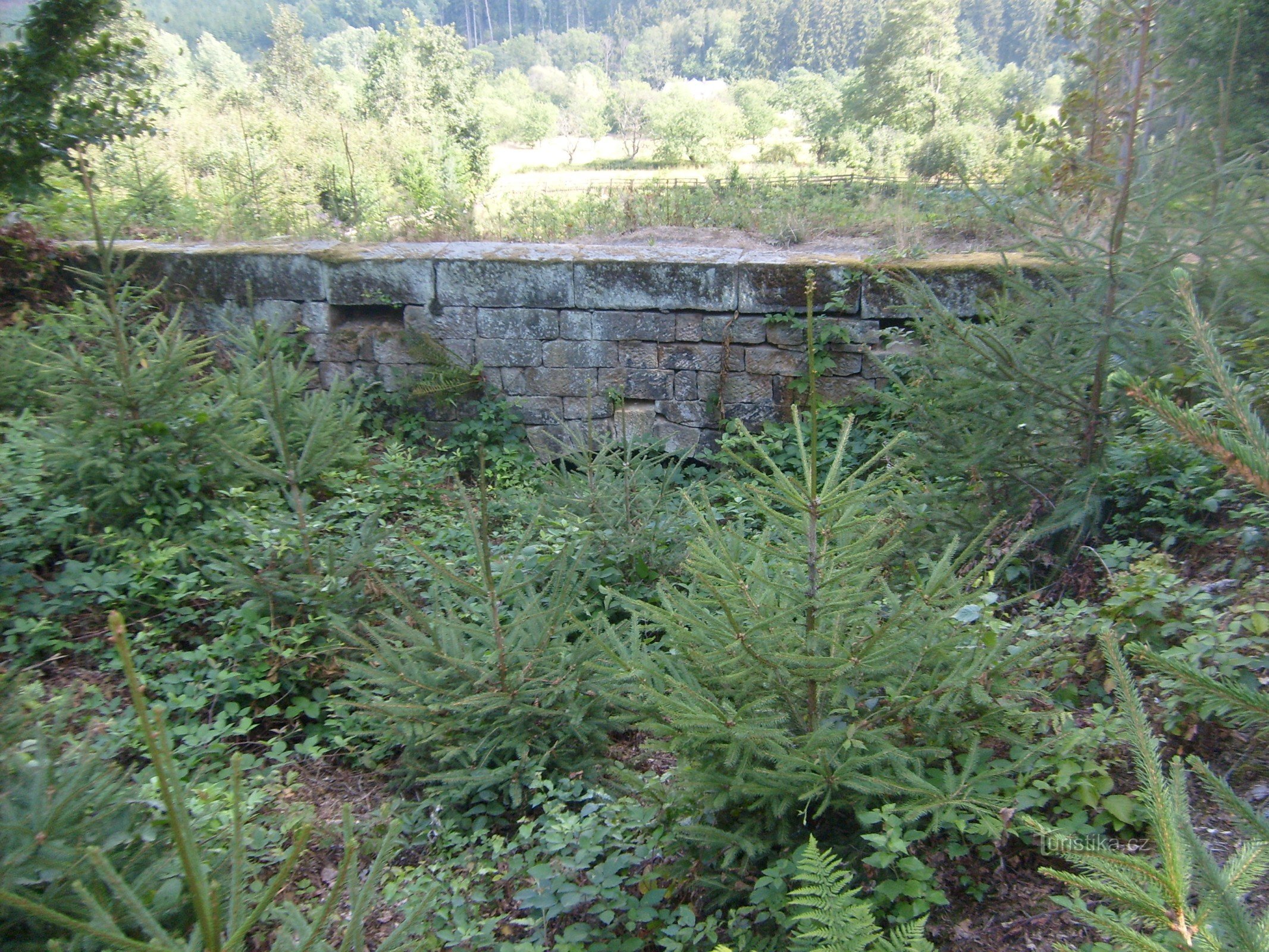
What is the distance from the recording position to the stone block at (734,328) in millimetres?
5621

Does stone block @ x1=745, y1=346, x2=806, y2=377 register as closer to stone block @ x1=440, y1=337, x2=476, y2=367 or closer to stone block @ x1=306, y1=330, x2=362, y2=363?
stone block @ x1=440, y1=337, x2=476, y2=367

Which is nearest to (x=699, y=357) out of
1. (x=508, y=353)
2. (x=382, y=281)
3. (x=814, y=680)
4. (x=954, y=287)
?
(x=508, y=353)

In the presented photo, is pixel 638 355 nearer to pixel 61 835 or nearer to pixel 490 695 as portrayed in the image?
pixel 490 695

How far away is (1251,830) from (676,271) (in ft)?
16.4

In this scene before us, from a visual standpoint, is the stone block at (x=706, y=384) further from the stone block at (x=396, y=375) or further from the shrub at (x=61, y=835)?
the shrub at (x=61, y=835)

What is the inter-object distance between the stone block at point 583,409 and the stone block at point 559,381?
0.13ft

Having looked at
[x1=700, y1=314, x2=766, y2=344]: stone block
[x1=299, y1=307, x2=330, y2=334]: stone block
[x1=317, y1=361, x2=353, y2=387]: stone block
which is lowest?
[x1=317, y1=361, x2=353, y2=387]: stone block

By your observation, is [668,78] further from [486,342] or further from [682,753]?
[682,753]

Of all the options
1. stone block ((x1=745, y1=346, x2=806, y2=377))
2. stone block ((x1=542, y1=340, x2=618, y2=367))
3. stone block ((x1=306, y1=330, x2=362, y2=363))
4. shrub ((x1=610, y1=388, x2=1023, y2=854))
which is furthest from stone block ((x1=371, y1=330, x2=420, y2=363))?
shrub ((x1=610, y1=388, x2=1023, y2=854))

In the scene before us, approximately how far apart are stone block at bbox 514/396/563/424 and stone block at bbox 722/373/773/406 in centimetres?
127

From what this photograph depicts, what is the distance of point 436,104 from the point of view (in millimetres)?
17922

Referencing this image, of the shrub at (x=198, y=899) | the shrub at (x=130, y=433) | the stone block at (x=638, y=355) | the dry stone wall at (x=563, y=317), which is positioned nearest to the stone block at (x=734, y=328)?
the dry stone wall at (x=563, y=317)

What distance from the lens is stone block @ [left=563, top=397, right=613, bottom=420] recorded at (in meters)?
5.98

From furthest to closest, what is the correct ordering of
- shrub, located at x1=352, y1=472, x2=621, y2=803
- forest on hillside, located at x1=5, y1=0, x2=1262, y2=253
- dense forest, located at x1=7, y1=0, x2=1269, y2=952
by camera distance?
forest on hillside, located at x1=5, y1=0, x2=1262, y2=253, shrub, located at x1=352, y1=472, x2=621, y2=803, dense forest, located at x1=7, y1=0, x2=1269, y2=952
